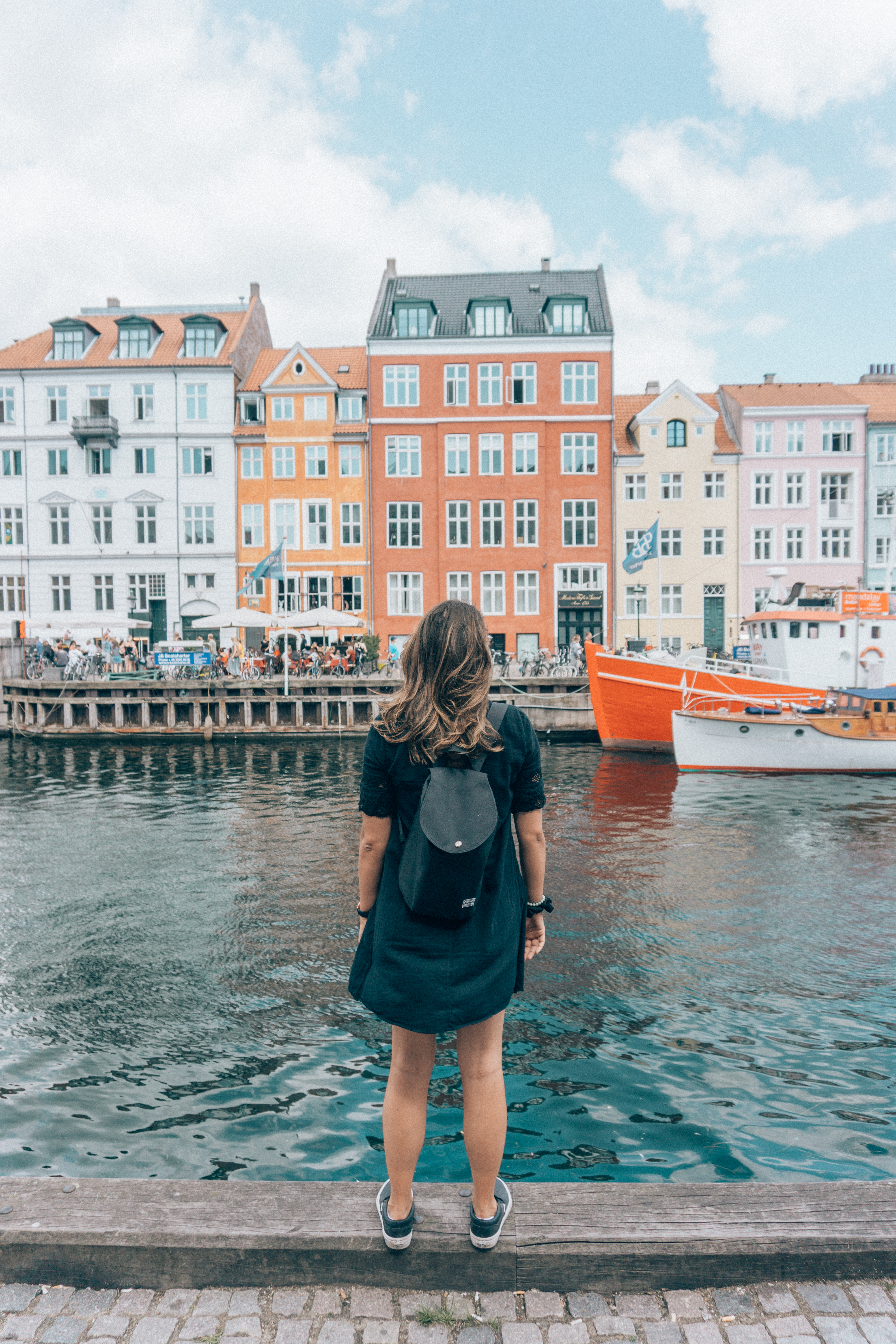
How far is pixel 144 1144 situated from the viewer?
5.19m

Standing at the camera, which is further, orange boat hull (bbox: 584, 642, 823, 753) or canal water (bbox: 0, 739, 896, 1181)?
orange boat hull (bbox: 584, 642, 823, 753)

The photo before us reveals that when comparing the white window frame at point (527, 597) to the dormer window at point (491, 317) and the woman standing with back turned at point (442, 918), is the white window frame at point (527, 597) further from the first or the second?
the woman standing with back turned at point (442, 918)

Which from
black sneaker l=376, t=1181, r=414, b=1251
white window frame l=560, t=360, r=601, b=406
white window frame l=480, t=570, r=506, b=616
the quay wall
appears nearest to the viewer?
black sneaker l=376, t=1181, r=414, b=1251

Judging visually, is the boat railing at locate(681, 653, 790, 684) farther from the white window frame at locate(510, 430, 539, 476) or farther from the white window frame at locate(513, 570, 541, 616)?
the white window frame at locate(510, 430, 539, 476)

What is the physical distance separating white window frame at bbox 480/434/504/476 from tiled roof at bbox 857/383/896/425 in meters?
17.6

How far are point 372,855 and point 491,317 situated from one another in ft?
144

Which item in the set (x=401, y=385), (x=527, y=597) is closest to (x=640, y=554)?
(x=527, y=597)

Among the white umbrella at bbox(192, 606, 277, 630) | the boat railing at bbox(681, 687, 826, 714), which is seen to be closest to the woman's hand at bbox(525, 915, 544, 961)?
the boat railing at bbox(681, 687, 826, 714)

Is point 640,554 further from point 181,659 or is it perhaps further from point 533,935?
point 533,935

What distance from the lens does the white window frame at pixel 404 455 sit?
43062 millimetres

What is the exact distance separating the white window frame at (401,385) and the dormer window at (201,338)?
856 cm

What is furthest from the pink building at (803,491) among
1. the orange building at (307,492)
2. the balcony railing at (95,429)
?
the balcony railing at (95,429)

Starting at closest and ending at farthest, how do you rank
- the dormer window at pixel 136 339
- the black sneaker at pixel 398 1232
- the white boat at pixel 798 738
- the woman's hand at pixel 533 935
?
the black sneaker at pixel 398 1232 < the woman's hand at pixel 533 935 < the white boat at pixel 798 738 < the dormer window at pixel 136 339

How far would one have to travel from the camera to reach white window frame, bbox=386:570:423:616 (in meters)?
43.1
